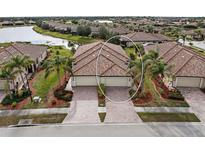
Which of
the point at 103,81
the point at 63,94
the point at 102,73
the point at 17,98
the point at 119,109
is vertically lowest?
the point at 119,109

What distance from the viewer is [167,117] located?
24781mm

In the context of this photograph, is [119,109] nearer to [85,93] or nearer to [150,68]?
[85,93]

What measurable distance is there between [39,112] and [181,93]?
20391 mm

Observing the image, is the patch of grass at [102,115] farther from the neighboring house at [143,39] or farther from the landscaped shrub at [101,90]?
the neighboring house at [143,39]

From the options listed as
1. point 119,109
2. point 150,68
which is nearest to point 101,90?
point 119,109

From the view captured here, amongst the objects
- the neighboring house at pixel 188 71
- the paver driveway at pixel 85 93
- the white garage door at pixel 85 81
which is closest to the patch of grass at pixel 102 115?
the paver driveway at pixel 85 93

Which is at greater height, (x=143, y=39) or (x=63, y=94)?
(x=143, y=39)

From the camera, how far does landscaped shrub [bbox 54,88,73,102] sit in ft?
95.4

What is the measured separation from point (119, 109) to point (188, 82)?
13.7 metres

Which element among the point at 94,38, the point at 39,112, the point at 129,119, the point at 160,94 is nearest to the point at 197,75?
the point at 160,94

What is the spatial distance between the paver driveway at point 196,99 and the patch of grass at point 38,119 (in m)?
16.4

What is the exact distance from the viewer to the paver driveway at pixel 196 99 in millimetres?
25880

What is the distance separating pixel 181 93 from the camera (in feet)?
102

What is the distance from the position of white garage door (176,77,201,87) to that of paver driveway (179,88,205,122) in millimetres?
1037
